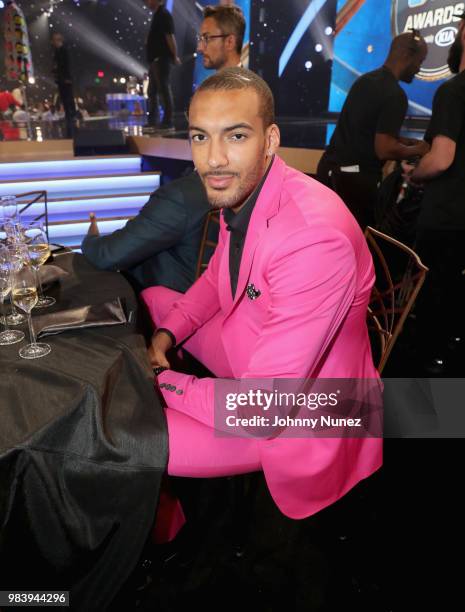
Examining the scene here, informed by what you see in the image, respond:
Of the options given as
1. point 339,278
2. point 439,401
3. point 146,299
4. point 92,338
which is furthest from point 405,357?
point 92,338

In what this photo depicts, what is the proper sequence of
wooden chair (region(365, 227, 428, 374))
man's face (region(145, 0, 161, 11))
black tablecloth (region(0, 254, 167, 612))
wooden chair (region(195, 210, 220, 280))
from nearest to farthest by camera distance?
black tablecloth (region(0, 254, 167, 612)) < wooden chair (region(365, 227, 428, 374)) < wooden chair (region(195, 210, 220, 280)) < man's face (region(145, 0, 161, 11))

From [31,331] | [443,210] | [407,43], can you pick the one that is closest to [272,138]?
[31,331]

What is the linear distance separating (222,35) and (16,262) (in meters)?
2.07

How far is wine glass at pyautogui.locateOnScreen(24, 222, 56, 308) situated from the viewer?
1.33m

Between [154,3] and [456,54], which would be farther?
[154,3]

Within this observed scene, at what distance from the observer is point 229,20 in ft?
8.27

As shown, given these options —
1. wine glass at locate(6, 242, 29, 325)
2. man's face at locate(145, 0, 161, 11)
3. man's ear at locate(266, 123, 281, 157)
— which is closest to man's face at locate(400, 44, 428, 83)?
man's ear at locate(266, 123, 281, 157)

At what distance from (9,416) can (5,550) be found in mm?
292

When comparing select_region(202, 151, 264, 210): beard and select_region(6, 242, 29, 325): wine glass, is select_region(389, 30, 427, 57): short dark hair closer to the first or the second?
select_region(202, 151, 264, 210): beard

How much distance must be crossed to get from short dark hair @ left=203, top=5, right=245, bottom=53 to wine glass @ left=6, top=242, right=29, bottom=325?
199 centimetres

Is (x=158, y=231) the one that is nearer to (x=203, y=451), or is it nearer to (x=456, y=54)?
(x=203, y=451)

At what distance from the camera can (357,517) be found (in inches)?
64.4

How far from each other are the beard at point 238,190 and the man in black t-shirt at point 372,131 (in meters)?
1.78

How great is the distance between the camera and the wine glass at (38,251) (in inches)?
52.4
